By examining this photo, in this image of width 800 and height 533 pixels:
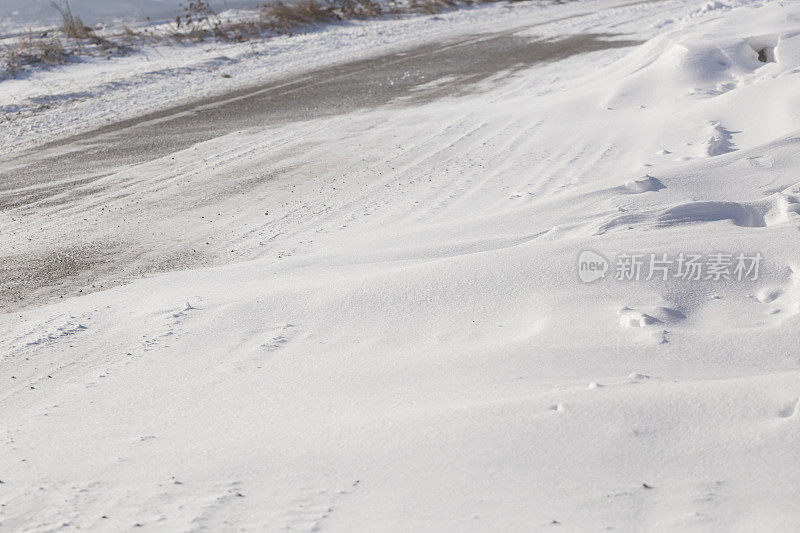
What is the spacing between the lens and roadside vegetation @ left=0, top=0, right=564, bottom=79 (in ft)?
49.8

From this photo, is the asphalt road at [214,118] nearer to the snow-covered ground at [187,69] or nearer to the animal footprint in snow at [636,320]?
the snow-covered ground at [187,69]

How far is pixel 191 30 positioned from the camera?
18.0 m

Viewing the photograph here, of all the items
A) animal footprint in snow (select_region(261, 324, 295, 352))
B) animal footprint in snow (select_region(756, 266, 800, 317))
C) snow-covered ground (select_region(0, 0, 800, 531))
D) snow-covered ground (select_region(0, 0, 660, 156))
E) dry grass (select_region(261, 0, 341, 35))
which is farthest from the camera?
dry grass (select_region(261, 0, 341, 35))

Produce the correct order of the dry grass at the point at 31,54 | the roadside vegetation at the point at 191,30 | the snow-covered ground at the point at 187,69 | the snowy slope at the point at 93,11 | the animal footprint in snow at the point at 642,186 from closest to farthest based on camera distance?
the animal footprint in snow at the point at 642,186, the snow-covered ground at the point at 187,69, the dry grass at the point at 31,54, the roadside vegetation at the point at 191,30, the snowy slope at the point at 93,11

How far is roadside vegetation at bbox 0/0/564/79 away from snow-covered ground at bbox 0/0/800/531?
31.4 ft

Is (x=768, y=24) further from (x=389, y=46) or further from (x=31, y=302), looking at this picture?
(x=31, y=302)

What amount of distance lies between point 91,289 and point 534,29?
14089mm

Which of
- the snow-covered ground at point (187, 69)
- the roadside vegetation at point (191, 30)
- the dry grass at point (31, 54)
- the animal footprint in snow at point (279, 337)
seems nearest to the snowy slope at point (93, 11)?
the roadside vegetation at point (191, 30)

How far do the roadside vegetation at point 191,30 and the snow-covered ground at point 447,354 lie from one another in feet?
31.4

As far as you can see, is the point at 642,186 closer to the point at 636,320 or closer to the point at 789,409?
the point at 636,320

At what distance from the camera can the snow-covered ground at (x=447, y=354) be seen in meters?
2.67

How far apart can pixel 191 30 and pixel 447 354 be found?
16.3 m

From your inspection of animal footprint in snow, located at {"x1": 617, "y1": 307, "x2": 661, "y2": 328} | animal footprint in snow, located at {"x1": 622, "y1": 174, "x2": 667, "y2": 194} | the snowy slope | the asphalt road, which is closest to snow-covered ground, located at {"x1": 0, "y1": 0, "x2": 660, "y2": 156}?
the asphalt road

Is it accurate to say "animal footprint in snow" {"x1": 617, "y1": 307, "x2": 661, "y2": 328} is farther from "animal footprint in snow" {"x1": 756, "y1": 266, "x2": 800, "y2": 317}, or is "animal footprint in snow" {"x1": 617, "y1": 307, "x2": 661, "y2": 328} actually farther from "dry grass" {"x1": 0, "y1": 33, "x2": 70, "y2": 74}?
"dry grass" {"x1": 0, "y1": 33, "x2": 70, "y2": 74}
